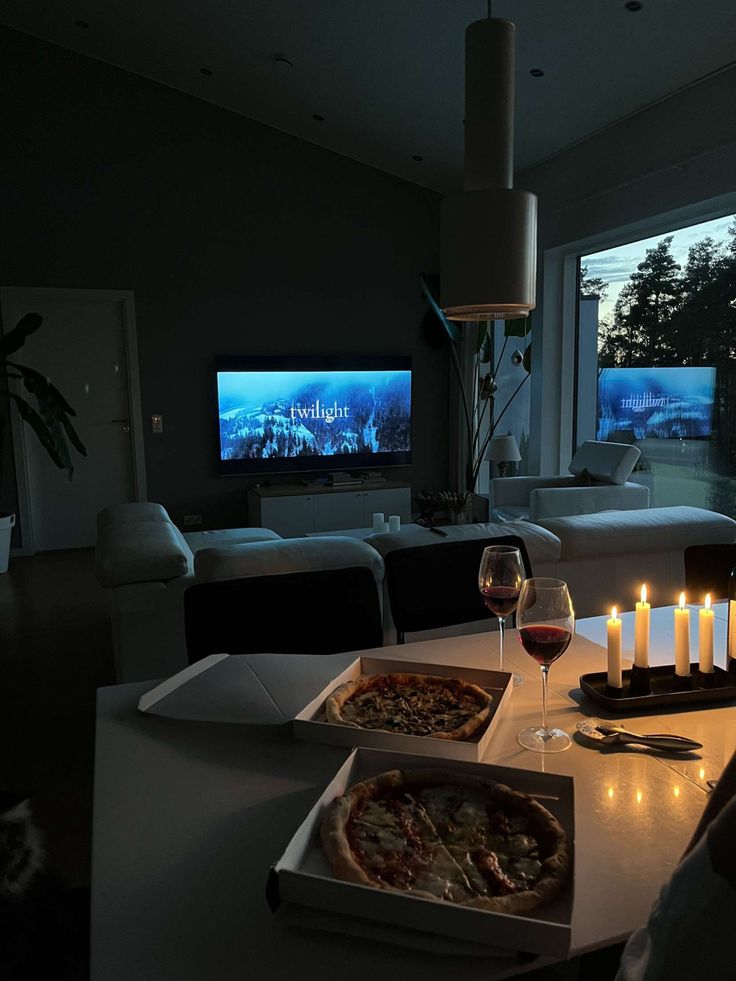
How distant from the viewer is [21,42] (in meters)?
5.41

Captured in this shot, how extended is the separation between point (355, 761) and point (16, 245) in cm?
578

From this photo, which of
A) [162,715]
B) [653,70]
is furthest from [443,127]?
[162,715]

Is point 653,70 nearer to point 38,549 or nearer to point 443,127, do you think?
point 443,127

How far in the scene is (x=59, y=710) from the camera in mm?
2971

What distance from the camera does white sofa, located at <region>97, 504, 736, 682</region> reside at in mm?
2334

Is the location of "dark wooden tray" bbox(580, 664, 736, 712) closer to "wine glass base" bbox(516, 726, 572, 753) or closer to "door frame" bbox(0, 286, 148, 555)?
"wine glass base" bbox(516, 726, 572, 753)

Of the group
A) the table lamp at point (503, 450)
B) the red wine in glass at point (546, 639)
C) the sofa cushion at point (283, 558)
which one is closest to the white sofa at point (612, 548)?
the sofa cushion at point (283, 558)

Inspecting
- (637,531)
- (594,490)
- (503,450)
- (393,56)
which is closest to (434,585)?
(637,531)

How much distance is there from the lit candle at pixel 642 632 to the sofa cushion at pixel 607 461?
4041mm

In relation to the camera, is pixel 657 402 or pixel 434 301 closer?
pixel 657 402

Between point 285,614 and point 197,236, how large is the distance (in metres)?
5.17

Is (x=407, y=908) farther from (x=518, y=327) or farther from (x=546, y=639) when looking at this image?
(x=518, y=327)

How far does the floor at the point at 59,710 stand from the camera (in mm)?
1841

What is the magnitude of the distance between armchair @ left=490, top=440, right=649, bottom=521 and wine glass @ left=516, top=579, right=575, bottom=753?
388cm
